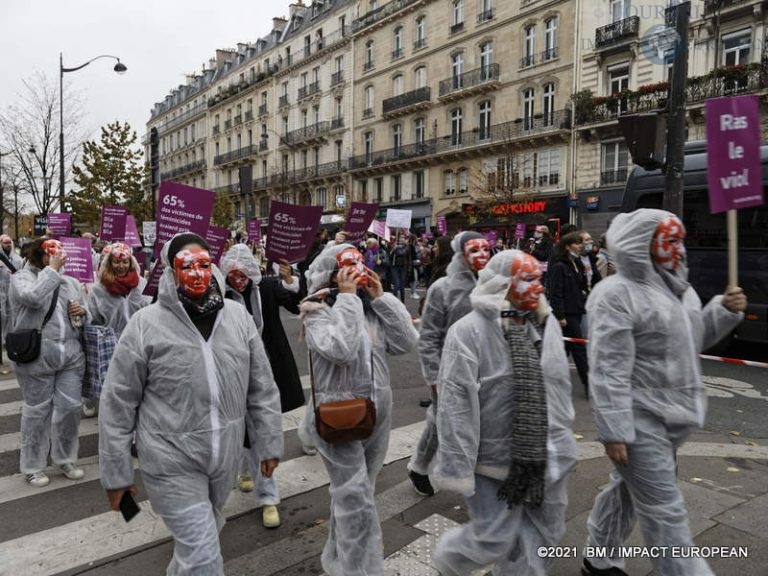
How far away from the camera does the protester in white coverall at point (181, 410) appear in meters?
2.54

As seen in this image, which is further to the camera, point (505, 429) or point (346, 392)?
point (346, 392)

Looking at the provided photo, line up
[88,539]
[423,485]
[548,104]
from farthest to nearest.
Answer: [548,104], [423,485], [88,539]

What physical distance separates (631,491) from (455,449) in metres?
0.92

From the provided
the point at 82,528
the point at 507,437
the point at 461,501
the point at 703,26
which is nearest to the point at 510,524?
the point at 507,437

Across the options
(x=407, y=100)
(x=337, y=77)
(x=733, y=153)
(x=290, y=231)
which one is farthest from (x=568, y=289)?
(x=337, y=77)

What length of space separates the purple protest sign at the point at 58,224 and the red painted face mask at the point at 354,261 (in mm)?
10937

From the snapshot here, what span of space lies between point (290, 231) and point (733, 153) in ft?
11.2

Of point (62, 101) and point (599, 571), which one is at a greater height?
point (62, 101)

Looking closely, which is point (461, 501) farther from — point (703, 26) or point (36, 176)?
point (36, 176)

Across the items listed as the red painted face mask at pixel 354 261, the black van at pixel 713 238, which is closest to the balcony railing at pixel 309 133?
the black van at pixel 713 238

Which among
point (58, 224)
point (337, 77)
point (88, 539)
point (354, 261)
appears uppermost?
point (337, 77)

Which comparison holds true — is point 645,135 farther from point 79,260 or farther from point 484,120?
point 484,120

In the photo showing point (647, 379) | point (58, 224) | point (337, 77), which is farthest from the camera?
point (337, 77)

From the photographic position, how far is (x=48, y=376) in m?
4.70
